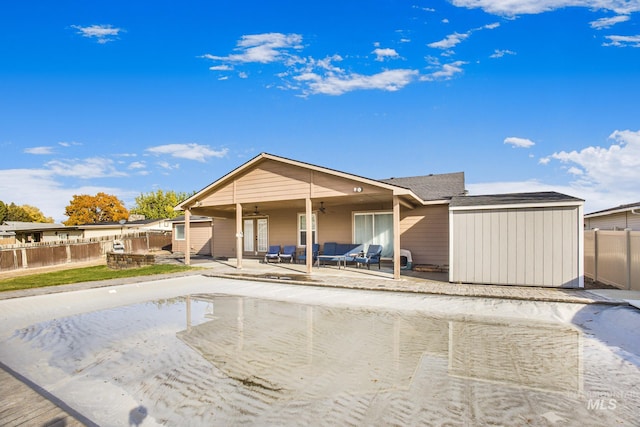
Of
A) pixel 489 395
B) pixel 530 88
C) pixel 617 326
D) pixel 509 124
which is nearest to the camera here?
pixel 489 395

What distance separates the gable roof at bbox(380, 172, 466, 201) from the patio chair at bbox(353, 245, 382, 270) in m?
2.78

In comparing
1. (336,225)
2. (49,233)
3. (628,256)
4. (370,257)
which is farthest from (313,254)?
(49,233)

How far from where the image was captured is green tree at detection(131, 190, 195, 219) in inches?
2208

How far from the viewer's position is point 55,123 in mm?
24859

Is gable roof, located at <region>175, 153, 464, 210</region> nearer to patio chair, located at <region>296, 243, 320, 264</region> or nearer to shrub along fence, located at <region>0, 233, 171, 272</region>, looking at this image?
patio chair, located at <region>296, 243, 320, 264</region>

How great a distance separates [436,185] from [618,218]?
8.34 m

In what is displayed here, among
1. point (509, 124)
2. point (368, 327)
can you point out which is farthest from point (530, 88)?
point (368, 327)

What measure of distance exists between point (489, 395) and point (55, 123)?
3113 centimetres

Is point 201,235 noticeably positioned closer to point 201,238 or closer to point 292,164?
point 201,238

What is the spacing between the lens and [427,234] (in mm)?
13141

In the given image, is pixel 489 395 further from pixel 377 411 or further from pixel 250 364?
pixel 250 364

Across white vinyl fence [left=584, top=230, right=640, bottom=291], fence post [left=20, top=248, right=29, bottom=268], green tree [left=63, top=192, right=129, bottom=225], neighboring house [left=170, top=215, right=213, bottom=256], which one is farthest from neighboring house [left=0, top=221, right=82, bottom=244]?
white vinyl fence [left=584, top=230, right=640, bottom=291]

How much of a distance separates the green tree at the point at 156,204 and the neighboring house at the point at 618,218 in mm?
54204

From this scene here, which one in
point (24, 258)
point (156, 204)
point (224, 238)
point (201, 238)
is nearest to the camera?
point (24, 258)
